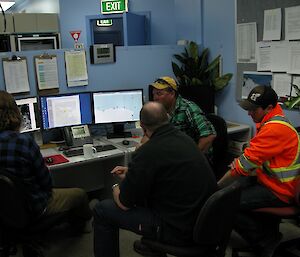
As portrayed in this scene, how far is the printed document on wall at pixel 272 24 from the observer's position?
10.3 ft

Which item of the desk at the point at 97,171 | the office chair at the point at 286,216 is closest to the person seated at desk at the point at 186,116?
the desk at the point at 97,171

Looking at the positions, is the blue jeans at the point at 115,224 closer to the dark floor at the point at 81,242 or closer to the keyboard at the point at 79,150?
the dark floor at the point at 81,242

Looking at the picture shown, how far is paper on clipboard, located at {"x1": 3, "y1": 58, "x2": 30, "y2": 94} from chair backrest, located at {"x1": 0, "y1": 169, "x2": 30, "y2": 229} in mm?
1208

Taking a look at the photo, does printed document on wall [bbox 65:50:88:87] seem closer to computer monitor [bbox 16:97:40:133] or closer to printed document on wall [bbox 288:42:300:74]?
computer monitor [bbox 16:97:40:133]

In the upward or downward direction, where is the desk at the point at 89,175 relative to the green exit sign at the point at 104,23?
downward

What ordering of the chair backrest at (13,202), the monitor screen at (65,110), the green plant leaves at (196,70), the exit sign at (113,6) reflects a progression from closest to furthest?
the chair backrest at (13,202)
the monitor screen at (65,110)
the green plant leaves at (196,70)
the exit sign at (113,6)

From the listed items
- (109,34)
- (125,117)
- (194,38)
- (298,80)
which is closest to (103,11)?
(109,34)

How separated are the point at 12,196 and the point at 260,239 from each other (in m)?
1.48

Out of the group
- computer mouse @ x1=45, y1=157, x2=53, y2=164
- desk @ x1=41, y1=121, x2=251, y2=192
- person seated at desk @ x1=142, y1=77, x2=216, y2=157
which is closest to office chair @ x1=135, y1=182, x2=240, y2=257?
person seated at desk @ x1=142, y1=77, x2=216, y2=157

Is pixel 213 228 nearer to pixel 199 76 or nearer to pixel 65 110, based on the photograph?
pixel 65 110

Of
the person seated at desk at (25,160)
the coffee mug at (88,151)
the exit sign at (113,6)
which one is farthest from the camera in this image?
the exit sign at (113,6)

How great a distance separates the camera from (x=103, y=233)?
7.12 ft

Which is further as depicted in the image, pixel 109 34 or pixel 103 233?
pixel 109 34

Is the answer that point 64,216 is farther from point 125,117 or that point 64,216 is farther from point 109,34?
point 109,34
